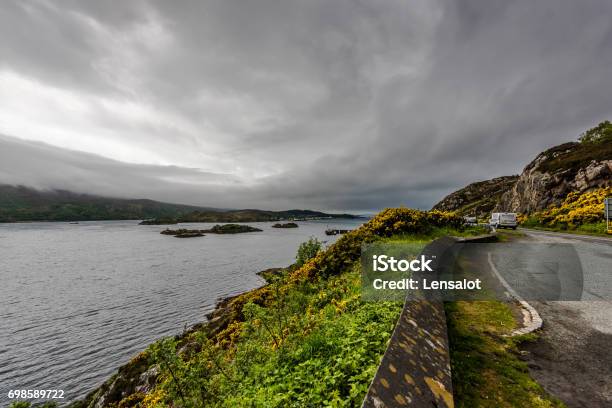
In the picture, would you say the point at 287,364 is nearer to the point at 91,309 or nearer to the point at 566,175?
the point at 91,309

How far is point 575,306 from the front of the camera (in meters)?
8.38

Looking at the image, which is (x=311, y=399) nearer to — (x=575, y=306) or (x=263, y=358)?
(x=263, y=358)

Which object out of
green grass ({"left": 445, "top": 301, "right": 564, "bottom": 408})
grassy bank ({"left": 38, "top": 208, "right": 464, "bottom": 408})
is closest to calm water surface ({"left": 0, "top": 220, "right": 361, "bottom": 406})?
grassy bank ({"left": 38, "top": 208, "right": 464, "bottom": 408})

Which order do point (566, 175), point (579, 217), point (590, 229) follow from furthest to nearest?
point (566, 175)
point (579, 217)
point (590, 229)

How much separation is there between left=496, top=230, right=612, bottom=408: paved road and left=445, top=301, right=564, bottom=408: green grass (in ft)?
1.00

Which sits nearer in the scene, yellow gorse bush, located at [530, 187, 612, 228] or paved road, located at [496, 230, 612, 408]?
paved road, located at [496, 230, 612, 408]

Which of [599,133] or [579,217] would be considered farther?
[599,133]

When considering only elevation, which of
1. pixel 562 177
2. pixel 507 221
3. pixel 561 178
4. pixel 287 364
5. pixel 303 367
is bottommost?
pixel 287 364

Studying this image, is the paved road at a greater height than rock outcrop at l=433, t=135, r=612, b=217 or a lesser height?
lesser

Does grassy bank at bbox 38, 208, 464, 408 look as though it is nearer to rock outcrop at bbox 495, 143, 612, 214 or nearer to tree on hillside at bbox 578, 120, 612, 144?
rock outcrop at bbox 495, 143, 612, 214

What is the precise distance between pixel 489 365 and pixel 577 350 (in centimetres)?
234

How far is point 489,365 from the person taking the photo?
5449 millimetres

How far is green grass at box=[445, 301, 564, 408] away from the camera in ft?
14.7

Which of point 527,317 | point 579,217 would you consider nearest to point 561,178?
point 579,217
